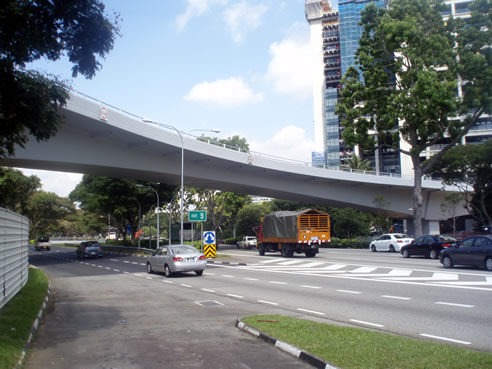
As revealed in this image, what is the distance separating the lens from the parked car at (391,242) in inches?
1433

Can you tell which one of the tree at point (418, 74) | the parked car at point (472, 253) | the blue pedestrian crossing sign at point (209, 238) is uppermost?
the tree at point (418, 74)

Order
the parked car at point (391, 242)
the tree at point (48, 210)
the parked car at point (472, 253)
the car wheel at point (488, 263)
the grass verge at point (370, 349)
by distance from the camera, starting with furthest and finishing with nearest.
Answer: the tree at point (48, 210) < the parked car at point (391, 242) < the parked car at point (472, 253) < the car wheel at point (488, 263) < the grass verge at point (370, 349)

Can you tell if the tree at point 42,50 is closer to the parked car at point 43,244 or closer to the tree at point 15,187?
the tree at point 15,187

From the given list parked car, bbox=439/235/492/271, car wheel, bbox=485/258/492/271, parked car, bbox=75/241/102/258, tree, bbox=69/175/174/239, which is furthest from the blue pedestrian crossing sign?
tree, bbox=69/175/174/239

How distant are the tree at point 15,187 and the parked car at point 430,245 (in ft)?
82.7

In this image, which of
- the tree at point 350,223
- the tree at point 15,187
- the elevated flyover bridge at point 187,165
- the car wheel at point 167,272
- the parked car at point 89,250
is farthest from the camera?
the tree at point 350,223

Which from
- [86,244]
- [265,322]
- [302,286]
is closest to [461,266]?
[302,286]

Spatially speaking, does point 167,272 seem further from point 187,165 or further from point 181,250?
point 187,165

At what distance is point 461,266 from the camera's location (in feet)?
67.2

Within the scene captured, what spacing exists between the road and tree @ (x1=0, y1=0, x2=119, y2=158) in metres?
4.46

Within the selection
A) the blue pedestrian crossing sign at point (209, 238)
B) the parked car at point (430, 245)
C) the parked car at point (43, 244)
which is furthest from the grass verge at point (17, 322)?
the parked car at point (43, 244)

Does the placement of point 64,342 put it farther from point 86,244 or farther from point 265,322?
point 86,244

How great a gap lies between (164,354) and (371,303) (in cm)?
638

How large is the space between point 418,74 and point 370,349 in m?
28.7
